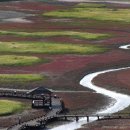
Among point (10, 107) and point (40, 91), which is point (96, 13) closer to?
point (40, 91)

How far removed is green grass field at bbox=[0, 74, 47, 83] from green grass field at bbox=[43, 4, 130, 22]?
217 ft

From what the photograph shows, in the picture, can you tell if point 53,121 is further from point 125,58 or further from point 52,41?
point 52,41

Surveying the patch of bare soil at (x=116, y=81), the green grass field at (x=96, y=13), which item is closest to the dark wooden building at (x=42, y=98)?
the patch of bare soil at (x=116, y=81)

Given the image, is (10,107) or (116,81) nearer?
(10,107)

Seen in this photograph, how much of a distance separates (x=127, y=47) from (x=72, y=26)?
95.5 ft

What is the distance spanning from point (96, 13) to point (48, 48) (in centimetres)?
5531

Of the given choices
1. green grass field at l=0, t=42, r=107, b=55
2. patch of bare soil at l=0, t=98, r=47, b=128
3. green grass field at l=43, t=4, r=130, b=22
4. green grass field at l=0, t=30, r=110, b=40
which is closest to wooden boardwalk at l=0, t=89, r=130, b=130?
patch of bare soil at l=0, t=98, r=47, b=128

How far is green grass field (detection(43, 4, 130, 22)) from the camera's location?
15939 centimetres

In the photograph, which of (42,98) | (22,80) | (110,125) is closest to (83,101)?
(42,98)

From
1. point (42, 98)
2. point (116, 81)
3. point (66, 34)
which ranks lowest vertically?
point (66, 34)

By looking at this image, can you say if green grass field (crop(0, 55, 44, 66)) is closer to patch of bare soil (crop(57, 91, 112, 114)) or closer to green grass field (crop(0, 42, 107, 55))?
green grass field (crop(0, 42, 107, 55))

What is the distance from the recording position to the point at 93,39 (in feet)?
420

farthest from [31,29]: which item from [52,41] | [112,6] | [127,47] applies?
[112,6]

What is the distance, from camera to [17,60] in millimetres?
103688
